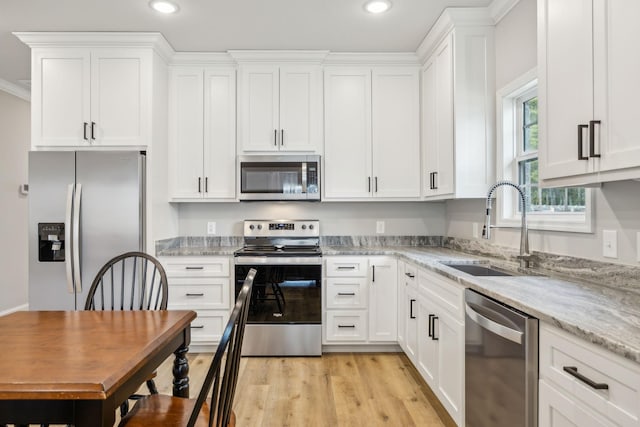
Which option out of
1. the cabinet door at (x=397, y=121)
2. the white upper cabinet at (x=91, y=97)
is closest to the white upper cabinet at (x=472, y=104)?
the cabinet door at (x=397, y=121)

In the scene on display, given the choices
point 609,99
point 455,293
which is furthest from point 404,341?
point 609,99

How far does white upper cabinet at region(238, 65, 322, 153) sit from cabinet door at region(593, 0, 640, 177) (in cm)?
225

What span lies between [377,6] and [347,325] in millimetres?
2444

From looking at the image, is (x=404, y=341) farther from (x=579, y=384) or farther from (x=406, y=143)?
(x=579, y=384)

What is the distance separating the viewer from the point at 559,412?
1139 mm

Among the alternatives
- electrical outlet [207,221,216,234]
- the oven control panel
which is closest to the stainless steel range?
the oven control panel

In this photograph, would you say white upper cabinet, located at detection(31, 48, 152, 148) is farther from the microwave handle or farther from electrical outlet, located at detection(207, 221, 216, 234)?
the microwave handle

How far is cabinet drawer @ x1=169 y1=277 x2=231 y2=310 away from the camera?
3.08 m

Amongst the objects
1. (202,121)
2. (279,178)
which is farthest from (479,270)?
(202,121)

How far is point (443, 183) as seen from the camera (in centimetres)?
286

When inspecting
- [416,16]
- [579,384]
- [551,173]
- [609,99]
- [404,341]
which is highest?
[416,16]

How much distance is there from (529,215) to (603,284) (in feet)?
2.33

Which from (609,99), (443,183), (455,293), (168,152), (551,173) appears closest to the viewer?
(609,99)

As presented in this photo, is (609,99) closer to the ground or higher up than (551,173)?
higher up
